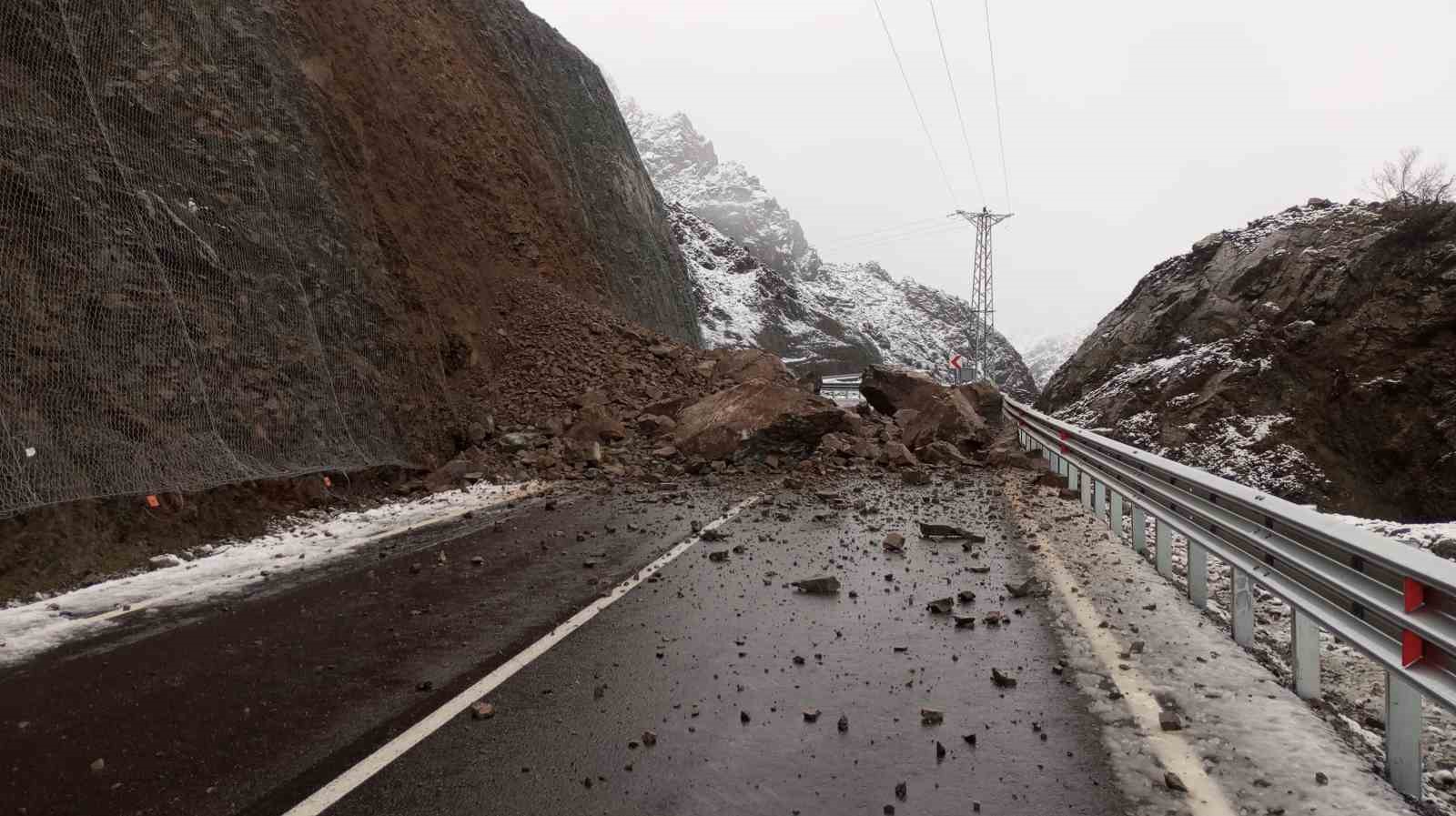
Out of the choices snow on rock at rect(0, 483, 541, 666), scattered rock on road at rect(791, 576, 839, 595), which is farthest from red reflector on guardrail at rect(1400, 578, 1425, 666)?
A: snow on rock at rect(0, 483, 541, 666)

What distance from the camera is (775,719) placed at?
3.87 m

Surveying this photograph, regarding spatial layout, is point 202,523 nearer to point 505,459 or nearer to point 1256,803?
point 505,459

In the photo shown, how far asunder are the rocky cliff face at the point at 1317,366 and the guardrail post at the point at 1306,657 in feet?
37.1

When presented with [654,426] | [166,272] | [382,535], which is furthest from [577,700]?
[654,426]

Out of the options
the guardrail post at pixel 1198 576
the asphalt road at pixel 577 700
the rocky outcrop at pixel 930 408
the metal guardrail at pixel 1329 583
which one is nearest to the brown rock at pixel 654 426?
the rocky outcrop at pixel 930 408

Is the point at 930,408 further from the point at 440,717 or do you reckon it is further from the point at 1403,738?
the point at 440,717

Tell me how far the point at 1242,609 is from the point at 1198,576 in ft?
2.93

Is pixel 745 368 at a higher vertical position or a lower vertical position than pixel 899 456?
higher

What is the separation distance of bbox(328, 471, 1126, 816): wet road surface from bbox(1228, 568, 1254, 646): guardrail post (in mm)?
1037

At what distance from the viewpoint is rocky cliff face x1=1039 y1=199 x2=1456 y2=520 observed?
13094 mm

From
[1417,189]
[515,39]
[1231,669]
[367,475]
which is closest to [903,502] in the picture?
[1231,669]

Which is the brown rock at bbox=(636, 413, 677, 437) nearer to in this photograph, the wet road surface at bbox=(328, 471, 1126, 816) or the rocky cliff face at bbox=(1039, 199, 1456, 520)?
the rocky cliff face at bbox=(1039, 199, 1456, 520)

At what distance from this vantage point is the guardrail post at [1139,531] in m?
7.35

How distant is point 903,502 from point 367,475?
7176 millimetres
